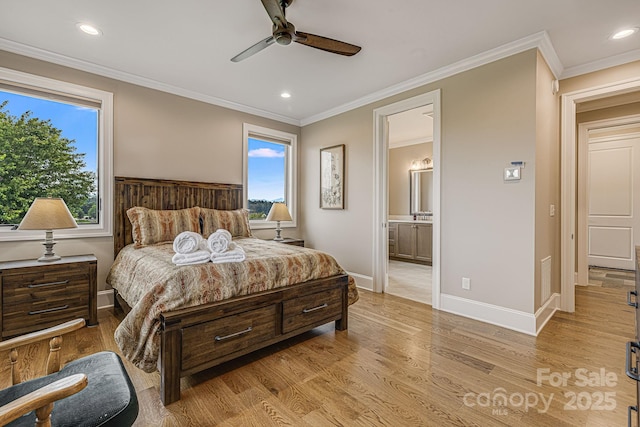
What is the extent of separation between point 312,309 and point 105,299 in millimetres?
2479

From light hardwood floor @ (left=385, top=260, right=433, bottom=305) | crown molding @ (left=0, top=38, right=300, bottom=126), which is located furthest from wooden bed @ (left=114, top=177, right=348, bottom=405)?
light hardwood floor @ (left=385, top=260, right=433, bottom=305)

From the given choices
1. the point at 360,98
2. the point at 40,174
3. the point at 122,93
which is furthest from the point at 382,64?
the point at 40,174

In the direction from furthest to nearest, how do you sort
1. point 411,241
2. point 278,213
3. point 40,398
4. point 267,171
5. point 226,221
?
1. point 411,241
2. point 267,171
3. point 278,213
4. point 226,221
5. point 40,398

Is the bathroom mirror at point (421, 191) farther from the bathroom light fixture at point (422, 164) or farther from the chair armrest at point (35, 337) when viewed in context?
the chair armrest at point (35, 337)

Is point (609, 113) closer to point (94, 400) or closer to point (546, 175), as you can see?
point (546, 175)

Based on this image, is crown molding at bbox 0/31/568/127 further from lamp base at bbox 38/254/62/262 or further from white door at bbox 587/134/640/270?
white door at bbox 587/134/640/270

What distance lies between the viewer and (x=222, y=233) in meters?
2.30

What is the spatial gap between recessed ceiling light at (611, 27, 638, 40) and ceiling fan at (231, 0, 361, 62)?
2.30 metres

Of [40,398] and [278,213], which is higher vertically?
[278,213]

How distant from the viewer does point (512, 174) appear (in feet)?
9.25

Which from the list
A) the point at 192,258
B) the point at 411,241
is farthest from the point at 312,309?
the point at 411,241

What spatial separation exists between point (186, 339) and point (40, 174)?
104 inches

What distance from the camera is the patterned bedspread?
1.80 metres

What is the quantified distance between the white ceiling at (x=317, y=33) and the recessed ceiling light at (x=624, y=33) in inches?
2.7
